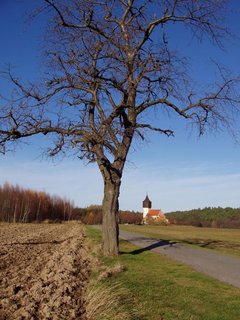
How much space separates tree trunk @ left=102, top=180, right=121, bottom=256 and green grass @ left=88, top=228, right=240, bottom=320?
2627 mm

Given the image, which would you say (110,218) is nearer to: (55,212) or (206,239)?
(206,239)

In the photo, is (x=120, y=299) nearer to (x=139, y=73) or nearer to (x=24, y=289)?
(x=24, y=289)

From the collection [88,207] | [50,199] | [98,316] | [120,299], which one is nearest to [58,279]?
[120,299]

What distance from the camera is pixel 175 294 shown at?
389 inches

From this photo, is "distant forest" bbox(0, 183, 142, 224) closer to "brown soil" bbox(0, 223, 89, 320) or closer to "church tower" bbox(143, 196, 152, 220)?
"church tower" bbox(143, 196, 152, 220)

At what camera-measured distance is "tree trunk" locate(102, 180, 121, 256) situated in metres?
17.2

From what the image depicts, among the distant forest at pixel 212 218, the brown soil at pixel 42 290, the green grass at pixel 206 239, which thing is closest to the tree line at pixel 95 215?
the distant forest at pixel 212 218

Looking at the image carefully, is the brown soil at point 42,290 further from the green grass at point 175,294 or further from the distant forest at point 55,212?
the distant forest at point 55,212

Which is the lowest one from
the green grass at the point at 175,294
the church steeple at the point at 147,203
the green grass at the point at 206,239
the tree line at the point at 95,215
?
the green grass at the point at 175,294

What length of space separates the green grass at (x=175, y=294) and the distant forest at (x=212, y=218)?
319ft

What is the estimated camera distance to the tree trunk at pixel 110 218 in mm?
17172

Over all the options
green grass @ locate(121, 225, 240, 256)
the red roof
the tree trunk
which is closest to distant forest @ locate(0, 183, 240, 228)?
the red roof

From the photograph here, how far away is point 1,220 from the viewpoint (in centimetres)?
8944

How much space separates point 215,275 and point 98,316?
674cm
